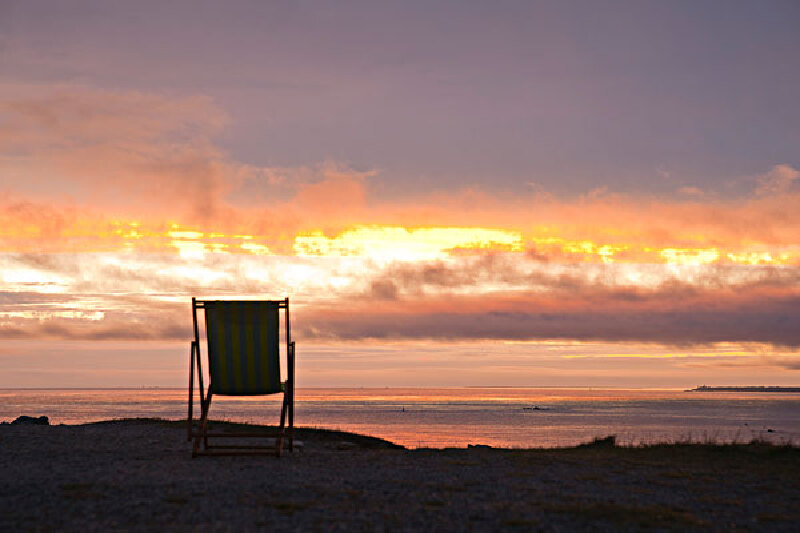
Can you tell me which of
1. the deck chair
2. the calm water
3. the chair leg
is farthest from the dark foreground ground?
the calm water

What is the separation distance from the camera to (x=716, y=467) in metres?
10.1

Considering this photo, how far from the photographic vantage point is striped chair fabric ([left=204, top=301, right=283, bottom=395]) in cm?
1169

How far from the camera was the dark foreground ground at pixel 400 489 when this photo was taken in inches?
240

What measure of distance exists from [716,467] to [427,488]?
457 cm

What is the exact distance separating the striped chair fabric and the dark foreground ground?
125cm

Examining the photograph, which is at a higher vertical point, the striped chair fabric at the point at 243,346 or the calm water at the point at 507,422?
the striped chair fabric at the point at 243,346

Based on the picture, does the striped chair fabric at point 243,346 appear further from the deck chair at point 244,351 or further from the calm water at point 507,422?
the calm water at point 507,422

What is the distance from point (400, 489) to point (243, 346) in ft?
15.9

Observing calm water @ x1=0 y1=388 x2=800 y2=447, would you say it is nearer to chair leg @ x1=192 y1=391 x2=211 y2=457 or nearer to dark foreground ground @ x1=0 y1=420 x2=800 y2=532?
dark foreground ground @ x1=0 y1=420 x2=800 y2=532

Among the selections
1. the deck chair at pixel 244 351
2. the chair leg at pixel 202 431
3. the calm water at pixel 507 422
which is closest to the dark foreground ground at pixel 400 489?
the chair leg at pixel 202 431

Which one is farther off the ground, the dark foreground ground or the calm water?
the dark foreground ground

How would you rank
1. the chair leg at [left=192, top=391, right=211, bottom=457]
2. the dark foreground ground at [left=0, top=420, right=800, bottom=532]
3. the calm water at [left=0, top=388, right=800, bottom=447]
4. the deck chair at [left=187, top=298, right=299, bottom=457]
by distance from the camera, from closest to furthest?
the dark foreground ground at [left=0, top=420, right=800, bottom=532], the chair leg at [left=192, top=391, right=211, bottom=457], the deck chair at [left=187, top=298, right=299, bottom=457], the calm water at [left=0, top=388, right=800, bottom=447]

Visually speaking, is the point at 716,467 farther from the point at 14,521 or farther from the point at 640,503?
the point at 14,521

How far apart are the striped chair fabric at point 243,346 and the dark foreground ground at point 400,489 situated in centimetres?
125
